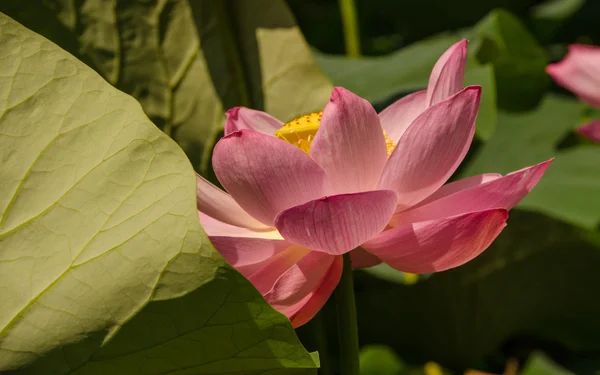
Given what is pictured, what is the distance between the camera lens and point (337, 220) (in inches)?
14.5

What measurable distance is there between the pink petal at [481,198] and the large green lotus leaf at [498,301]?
615 millimetres

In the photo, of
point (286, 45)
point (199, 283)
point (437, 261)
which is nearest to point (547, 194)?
point (286, 45)

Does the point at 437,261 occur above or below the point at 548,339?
above

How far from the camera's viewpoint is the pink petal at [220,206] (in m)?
0.46

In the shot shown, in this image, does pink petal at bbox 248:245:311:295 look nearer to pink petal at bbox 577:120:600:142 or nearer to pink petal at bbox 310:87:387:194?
pink petal at bbox 310:87:387:194

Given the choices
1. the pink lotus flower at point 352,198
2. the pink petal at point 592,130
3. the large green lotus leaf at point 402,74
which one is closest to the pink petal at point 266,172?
the pink lotus flower at point 352,198

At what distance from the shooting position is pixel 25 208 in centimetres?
34

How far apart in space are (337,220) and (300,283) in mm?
46

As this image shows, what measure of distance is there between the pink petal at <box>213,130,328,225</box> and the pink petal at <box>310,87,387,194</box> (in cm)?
2

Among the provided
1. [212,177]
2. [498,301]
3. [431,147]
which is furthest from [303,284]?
[498,301]

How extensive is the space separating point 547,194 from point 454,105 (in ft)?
2.38

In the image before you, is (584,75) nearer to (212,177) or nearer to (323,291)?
(212,177)

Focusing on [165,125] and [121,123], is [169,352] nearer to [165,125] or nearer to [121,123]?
[121,123]

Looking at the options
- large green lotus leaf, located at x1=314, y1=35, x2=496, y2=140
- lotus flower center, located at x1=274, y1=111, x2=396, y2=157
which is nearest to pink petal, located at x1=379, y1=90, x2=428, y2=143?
lotus flower center, located at x1=274, y1=111, x2=396, y2=157
